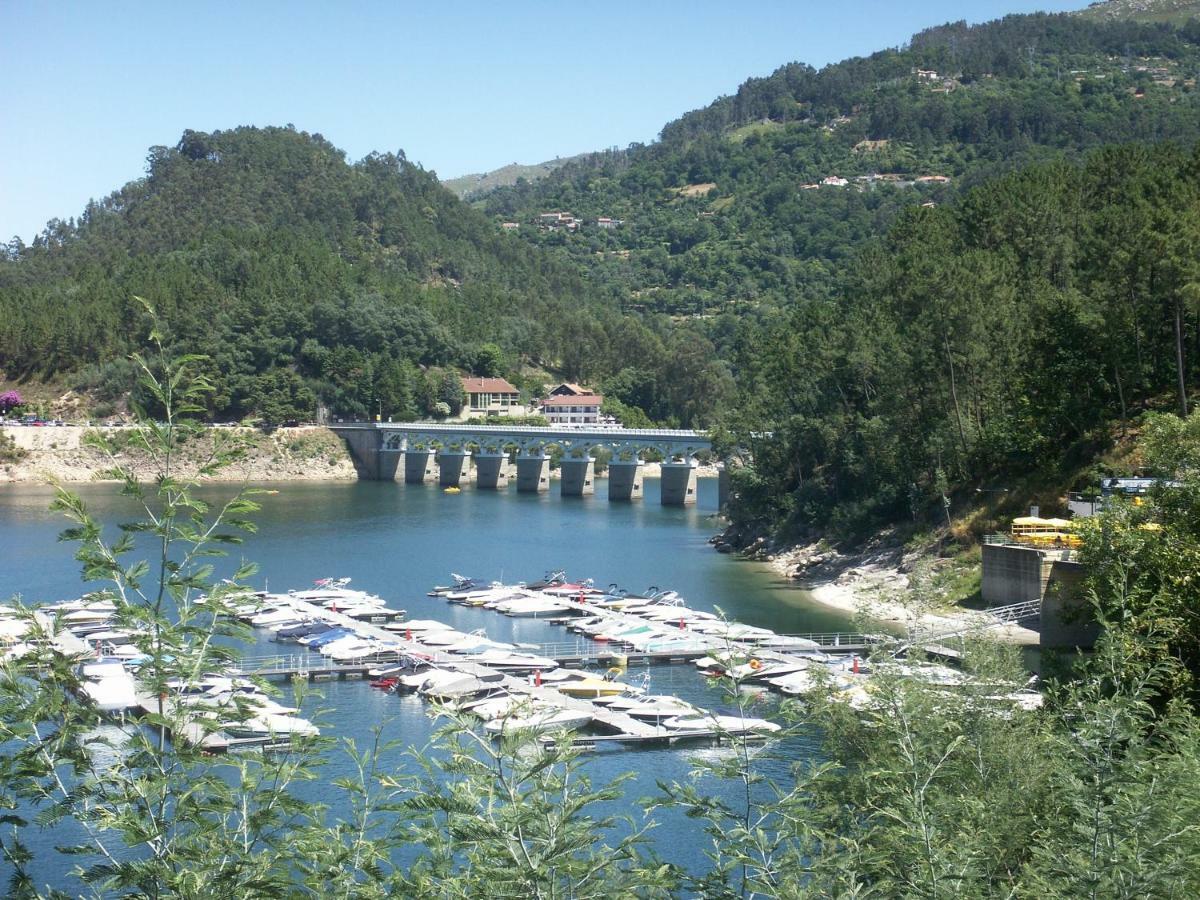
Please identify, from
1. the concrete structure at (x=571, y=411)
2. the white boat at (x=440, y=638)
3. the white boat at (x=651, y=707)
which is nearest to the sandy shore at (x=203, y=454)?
the concrete structure at (x=571, y=411)

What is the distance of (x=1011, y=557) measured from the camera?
5150 centimetres

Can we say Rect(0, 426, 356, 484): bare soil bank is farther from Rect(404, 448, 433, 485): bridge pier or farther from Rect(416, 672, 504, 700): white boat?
Rect(416, 672, 504, 700): white boat

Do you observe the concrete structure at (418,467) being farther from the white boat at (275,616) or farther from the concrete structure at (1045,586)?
the concrete structure at (1045,586)

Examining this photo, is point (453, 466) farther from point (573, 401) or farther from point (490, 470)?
point (573, 401)

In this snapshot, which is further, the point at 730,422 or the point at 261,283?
the point at 261,283

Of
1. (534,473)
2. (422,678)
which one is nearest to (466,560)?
(422,678)

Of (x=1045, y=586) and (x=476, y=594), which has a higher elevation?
(x=1045, y=586)

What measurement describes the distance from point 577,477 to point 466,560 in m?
43.2

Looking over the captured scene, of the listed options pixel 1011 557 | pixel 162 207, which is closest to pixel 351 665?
pixel 1011 557

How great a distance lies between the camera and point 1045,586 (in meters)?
49.0

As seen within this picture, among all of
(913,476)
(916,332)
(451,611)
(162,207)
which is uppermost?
(162,207)

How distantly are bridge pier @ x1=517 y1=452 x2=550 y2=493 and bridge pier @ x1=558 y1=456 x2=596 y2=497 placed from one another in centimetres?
331

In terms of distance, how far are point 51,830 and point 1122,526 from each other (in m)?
25.6

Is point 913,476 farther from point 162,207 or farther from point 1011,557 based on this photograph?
point 162,207
